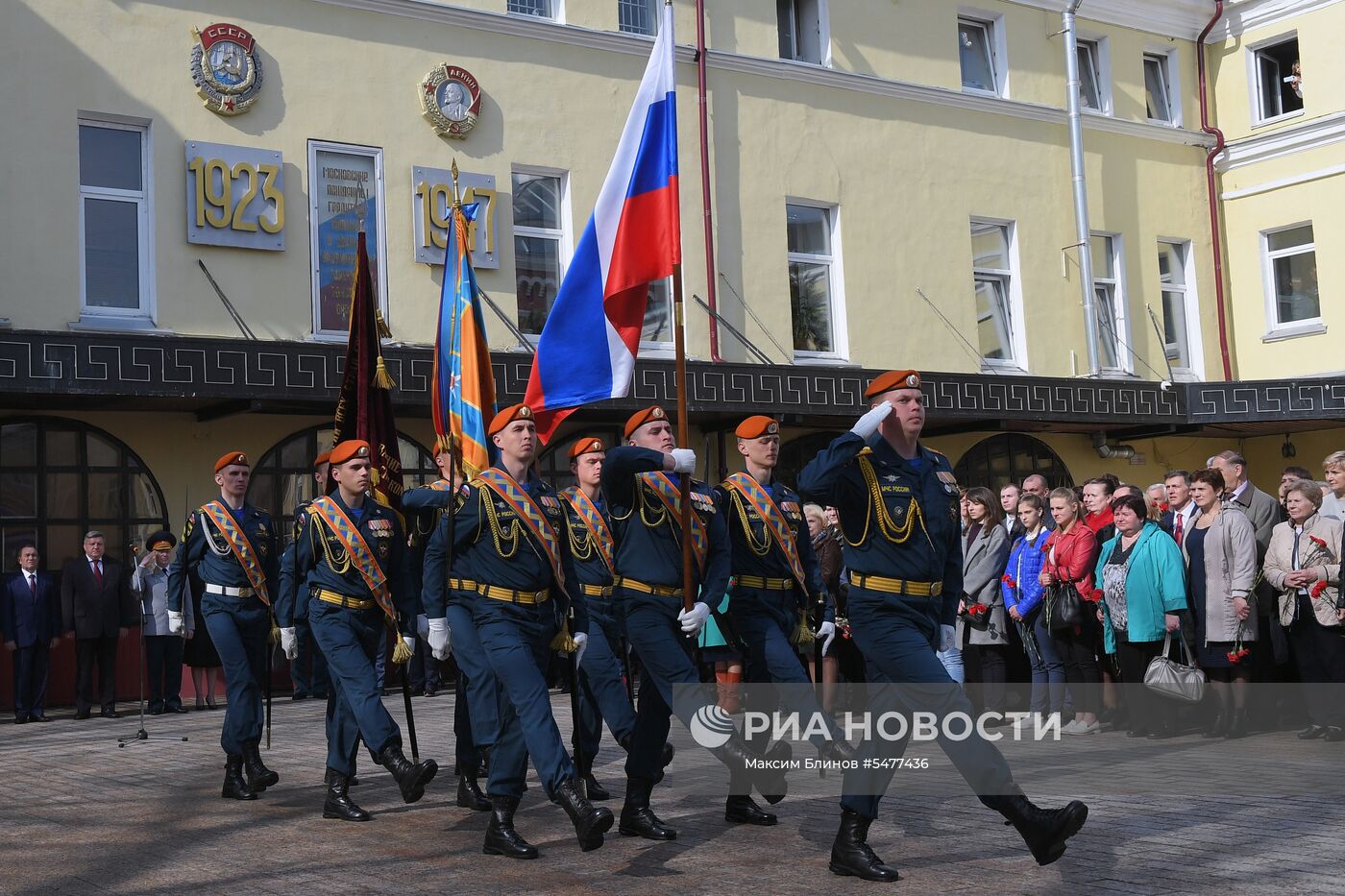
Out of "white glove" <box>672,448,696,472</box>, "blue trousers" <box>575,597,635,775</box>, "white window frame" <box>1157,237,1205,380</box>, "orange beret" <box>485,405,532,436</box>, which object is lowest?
"blue trousers" <box>575,597,635,775</box>

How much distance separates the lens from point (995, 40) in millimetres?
22984

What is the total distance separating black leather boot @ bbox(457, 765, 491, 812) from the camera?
841cm

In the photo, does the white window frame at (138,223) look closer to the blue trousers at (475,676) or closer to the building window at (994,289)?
the blue trousers at (475,676)

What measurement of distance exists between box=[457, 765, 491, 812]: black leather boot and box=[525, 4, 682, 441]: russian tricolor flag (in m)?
2.02

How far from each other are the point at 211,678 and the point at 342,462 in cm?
781

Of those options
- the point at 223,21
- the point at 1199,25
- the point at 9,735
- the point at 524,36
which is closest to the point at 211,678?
the point at 9,735

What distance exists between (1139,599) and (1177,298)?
14467mm

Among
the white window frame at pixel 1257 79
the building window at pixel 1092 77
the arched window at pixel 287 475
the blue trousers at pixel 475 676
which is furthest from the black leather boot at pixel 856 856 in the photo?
the white window frame at pixel 1257 79

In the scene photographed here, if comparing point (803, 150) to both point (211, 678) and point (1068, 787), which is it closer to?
point (211, 678)

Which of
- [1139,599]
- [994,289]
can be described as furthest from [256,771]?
[994,289]

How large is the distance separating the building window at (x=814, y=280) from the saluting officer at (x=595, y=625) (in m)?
10.8

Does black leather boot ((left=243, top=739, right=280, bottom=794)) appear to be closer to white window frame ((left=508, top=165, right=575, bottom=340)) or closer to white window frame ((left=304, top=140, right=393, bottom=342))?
white window frame ((left=304, top=140, right=393, bottom=342))

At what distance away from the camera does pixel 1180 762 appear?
31.6ft

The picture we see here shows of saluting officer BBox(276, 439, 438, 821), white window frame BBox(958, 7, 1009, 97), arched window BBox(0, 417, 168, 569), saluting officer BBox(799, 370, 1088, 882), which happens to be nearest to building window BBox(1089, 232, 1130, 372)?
white window frame BBox(958, 7, 1009, 97)
